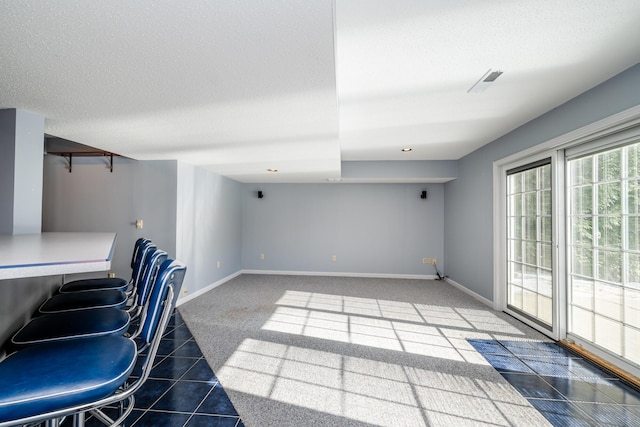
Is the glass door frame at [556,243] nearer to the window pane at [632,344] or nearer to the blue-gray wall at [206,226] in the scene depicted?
the window pane at [632,344]

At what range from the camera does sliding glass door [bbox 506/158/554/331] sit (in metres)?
3.29

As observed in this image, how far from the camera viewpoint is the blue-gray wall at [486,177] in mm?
2391

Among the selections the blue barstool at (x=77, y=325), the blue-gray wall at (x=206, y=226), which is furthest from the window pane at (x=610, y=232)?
the blue-gray wall at (x=206, y=226)

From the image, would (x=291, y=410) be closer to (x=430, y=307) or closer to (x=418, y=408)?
(x=418, y=408)

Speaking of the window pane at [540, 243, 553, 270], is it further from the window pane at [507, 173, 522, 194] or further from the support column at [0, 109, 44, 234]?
the support column at [0, 109, 44, 234]

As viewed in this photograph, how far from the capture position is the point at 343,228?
262 inches

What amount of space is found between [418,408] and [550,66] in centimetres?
268

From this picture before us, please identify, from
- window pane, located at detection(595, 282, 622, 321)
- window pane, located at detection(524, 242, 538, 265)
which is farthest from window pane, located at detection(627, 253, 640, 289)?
window pane, located at detection(524, 242, 538, 265)

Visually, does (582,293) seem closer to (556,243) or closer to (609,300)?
(609,300)

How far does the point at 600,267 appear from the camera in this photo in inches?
105

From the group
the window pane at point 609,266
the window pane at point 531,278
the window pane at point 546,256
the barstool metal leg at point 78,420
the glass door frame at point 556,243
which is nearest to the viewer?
the barstool metal leg at point 78,420

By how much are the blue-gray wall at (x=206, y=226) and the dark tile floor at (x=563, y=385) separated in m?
4.01

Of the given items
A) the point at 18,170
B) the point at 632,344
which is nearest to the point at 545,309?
the point at 632,344

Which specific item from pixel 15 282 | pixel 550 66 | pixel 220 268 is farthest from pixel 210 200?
pixel 550 66
